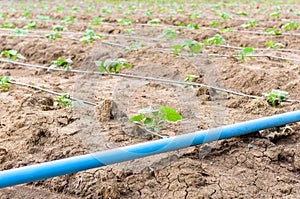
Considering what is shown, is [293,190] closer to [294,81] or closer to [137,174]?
[137,174]

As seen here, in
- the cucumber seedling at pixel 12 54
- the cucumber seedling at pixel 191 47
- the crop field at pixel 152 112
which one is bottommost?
the crop field at pixel 152 112

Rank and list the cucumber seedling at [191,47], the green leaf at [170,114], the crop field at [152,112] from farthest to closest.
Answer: the cucumber seedling at [191,47], the green leaf at [170,114], the crop field at [152,112]

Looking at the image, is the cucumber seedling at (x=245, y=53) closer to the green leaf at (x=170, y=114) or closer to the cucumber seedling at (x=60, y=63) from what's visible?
the cucumber seedling at (x=60, y=63)

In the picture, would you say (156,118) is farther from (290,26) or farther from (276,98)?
(290,26)

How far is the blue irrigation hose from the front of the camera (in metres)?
1.38

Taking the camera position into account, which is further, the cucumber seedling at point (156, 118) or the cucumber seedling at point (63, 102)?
the cucumber seedling at point (63, 102)

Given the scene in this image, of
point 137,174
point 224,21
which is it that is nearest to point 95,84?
point 137,174

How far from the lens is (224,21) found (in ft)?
21.2

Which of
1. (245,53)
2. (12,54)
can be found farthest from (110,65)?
(245,53)

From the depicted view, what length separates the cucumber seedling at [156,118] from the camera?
1985 millimetres

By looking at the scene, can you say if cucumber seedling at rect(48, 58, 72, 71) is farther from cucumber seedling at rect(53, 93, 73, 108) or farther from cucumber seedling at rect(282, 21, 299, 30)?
cucumber seedling at rect(282, 21, 299, 30)

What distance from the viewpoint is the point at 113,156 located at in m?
1.53

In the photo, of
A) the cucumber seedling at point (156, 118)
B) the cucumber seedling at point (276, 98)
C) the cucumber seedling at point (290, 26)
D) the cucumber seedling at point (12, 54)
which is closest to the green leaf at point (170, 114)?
the cucumber seedling at point (156, 118)

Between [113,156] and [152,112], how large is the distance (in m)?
0.57
